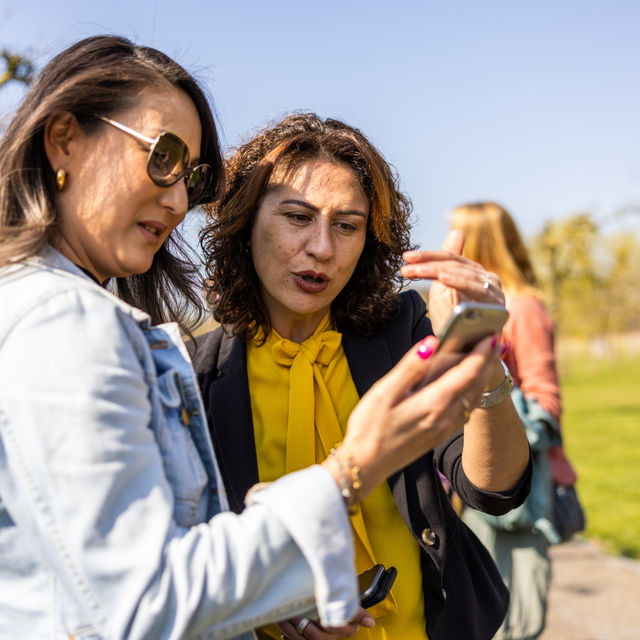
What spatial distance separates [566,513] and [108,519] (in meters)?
3.14

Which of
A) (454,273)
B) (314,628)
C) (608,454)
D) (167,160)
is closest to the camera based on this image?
(167,160)

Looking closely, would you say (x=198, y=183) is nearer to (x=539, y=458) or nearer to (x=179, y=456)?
(x=179, y=456)

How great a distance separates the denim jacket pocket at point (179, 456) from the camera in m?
1.32

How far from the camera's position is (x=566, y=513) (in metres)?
3.70

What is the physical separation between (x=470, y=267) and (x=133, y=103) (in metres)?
0.89

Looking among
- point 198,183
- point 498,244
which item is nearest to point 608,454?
point 498,244

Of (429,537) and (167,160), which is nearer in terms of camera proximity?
(167,160)

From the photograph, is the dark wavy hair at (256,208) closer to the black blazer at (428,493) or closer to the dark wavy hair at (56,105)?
the black blazer at (428,493)

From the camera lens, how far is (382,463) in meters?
1.25

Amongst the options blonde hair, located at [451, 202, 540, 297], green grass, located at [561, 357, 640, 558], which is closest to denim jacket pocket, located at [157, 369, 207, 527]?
blonde hair, located at [451, 202, 540, 297]

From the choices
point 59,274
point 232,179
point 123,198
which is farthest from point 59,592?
point 232,179

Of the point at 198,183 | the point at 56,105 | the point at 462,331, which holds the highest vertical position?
the point at 56,105

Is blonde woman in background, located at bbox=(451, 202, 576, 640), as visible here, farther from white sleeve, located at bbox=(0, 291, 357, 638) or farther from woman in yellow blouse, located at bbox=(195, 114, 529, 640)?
white sleeve, located at bbox=(0, 291, 357, 638)

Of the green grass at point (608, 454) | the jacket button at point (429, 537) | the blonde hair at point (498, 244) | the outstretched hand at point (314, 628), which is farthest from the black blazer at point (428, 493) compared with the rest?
the green grass at point (608, 454)
